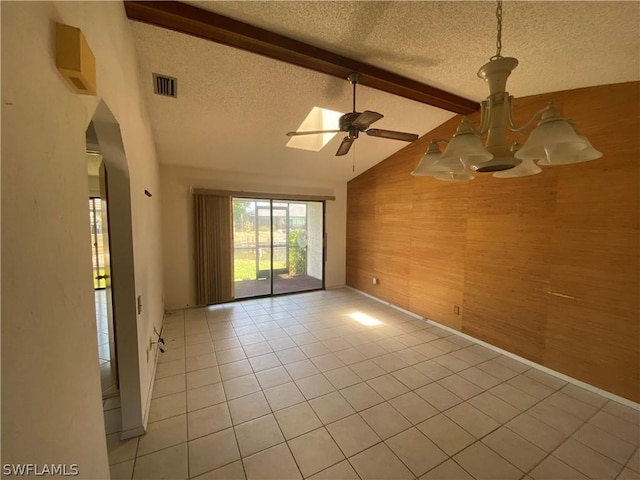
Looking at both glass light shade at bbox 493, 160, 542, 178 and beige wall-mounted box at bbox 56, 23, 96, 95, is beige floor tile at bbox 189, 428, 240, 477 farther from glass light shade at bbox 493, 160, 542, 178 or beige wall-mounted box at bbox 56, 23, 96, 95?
glass light shade at bbox 493, 160, 542, 178

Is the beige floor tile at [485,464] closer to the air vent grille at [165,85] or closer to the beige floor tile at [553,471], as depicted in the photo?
the beige floor tile at [553,471]

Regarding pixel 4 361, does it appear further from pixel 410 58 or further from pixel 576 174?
pixel 576 174

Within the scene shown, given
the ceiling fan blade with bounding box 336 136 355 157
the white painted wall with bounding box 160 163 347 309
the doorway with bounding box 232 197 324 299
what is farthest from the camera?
the doorway with bounding box 232 197 324 299

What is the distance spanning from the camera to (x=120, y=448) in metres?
1.81

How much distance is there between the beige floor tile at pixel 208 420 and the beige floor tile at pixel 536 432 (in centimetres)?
226

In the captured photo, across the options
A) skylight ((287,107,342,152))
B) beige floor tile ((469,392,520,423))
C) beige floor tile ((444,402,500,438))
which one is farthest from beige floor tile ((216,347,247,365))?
skylight ((287,107,342,152))

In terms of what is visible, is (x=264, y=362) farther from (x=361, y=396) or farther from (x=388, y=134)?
(x=388, y=134)

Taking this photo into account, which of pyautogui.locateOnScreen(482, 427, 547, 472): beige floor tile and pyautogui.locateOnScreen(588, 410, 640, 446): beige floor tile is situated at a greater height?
pyautogui.locateOnScreen(482, 427, 547, 472): beige floor tile

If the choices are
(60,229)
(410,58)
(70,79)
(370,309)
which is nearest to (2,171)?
(60,229)

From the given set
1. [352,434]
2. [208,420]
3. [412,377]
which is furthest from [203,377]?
[412,377]

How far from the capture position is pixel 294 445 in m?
1.84

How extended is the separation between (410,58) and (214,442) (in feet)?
11.4

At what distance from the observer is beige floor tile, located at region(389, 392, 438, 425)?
6.93 feet

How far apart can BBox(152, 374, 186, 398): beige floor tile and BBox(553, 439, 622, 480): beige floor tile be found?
3.05 metres
